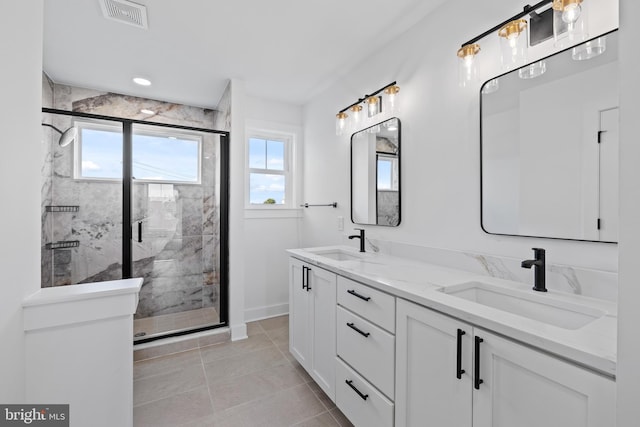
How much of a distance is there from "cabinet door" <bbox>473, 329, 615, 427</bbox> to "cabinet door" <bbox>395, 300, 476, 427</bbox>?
5 centimetres

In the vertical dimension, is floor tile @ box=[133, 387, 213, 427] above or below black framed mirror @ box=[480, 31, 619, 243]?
below

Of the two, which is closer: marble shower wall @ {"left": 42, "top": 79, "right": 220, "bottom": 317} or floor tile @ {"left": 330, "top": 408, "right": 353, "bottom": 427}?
floor tile @ {"left": 330, "top": 408, "right": 353, "bottom": 427}

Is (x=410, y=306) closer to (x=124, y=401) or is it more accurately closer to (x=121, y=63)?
(x=124, y=401)

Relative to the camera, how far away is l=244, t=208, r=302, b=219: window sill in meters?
3.13

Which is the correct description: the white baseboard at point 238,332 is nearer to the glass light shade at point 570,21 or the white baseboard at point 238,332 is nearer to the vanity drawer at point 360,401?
the vanity drawer at point 360,401

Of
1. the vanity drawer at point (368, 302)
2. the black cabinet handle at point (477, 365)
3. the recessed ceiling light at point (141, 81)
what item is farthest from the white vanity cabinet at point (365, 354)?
the recessed ceiling light at point (141, 81)

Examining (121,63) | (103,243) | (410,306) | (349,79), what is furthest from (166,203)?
(410,306)

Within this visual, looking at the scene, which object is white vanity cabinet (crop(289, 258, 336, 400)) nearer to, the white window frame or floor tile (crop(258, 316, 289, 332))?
floor tile (crop(258, 316, 289, 332))

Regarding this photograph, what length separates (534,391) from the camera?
770mm

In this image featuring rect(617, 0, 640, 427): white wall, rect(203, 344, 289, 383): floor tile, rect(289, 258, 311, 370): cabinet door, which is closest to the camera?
rect(617, 0, 640, 427): white wall

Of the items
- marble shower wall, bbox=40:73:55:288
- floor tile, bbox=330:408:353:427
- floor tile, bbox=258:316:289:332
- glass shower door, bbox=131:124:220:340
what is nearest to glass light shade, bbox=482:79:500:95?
floor tile, bbox=330:408:353:427

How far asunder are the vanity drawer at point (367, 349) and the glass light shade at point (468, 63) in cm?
137

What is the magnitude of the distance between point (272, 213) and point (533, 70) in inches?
102

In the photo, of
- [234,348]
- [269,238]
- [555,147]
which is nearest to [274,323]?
[234,348]
